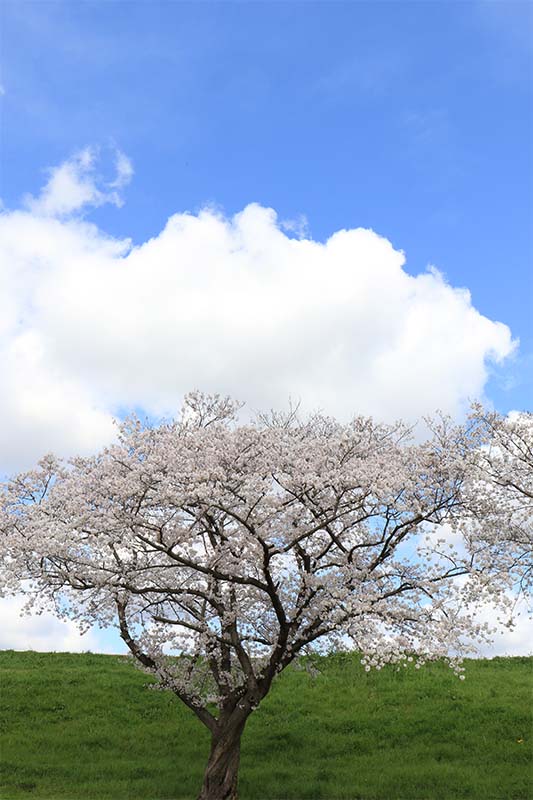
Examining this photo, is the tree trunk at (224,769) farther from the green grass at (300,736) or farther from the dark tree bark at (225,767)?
the green grass at (300,736)

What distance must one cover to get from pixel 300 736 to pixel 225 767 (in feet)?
21.6

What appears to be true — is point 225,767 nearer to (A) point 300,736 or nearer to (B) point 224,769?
(B) point 224,769

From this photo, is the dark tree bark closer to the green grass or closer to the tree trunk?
the tree trunk

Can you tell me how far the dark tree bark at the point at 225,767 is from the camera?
21.0 meters

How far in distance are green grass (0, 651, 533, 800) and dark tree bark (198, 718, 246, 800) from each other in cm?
200

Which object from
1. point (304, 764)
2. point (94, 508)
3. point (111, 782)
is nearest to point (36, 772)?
point (111, 782)

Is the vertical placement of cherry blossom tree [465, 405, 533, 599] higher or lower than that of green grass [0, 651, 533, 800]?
higher

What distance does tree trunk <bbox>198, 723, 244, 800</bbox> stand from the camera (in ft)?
68.9

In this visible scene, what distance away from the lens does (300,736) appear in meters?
27.0

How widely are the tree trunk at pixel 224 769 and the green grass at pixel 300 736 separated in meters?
1.99

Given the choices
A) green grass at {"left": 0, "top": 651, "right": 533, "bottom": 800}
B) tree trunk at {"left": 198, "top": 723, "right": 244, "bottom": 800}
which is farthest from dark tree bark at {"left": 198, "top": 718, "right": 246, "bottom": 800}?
green grass at {"left": 0, "top": 651, "right": 533, "bottom": 800}

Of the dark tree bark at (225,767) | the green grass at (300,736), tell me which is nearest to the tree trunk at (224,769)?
the dark tree bark at (225,767)

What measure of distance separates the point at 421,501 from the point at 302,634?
5.05 meters

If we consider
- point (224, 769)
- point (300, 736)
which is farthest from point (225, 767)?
point (300, 736)
